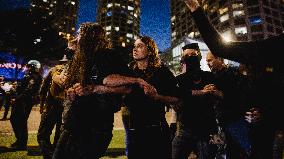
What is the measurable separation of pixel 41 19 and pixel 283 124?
42930 millimetres

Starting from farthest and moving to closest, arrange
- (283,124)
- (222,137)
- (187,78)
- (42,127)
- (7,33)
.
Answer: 1. (7,33)
2. (42,127)
3. (187,78)
4. (222,137)
5. (283,124)

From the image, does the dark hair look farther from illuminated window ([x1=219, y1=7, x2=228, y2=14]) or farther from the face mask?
illuminated window ([x1=219, y1=7, x2=228, y2=14])

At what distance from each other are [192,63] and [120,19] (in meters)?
161

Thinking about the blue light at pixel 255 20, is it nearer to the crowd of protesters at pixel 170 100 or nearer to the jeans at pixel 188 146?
the crowd of protesters at pixel 170 100

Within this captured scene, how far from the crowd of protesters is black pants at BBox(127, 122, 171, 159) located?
1 cm

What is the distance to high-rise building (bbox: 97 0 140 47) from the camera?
15738 cm

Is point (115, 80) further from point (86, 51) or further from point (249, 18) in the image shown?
point (249, 18)

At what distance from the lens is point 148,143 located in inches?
123

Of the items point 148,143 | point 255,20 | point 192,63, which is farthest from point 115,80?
point 255,20

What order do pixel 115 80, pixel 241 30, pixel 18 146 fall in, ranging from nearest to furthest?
pixel 115 80 → pixel 18 146 → pixel 241 30

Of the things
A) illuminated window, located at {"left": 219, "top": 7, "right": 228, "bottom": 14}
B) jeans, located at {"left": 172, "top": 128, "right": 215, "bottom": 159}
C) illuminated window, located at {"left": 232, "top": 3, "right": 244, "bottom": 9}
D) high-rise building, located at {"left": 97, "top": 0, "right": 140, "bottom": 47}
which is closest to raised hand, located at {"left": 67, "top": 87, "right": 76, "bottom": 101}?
jeans, located at {"left": 172, "top": 128, "right": 215, "bottom": 159}

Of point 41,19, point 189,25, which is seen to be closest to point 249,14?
point 189,25

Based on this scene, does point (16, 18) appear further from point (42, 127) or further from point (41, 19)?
point (42, 127)

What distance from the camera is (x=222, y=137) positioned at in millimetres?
4320
